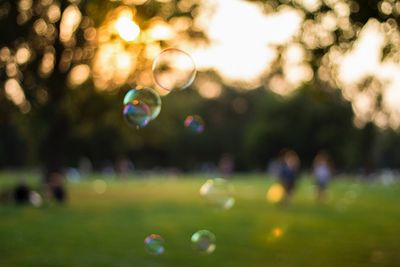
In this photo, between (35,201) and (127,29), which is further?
(35,201)

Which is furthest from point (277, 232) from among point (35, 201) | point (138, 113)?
point (35, 201)

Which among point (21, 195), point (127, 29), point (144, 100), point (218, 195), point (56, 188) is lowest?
point (218, 195)

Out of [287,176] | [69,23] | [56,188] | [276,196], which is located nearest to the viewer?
[287,176]

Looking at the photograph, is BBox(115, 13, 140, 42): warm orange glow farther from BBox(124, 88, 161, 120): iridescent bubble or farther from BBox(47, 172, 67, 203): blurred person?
BBox(47, 172, 67, 203): blurred person

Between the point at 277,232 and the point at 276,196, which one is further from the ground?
the point at 276,196

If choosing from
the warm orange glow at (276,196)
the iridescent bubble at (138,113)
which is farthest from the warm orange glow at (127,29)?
the warm orange glow at (276,196)

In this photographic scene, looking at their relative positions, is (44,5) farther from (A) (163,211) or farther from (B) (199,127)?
(B) (199,127)

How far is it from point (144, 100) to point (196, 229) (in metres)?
6.37

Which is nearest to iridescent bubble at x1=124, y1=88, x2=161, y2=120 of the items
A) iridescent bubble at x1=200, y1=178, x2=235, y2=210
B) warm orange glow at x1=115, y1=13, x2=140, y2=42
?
iridescent bubble at x1=200, y1=178, x2=235, y2=210

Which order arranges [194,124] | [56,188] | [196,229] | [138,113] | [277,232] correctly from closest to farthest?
[138,113]
[194,124]
[277,232]
[196,229]
[56,188]

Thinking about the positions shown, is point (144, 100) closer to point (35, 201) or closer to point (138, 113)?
point (138, 113)

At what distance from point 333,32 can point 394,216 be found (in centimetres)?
1018

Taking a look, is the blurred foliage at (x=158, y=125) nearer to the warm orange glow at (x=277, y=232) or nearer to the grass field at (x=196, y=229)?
the grass field at (x=196, y=229)

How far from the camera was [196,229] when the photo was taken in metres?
15.9
